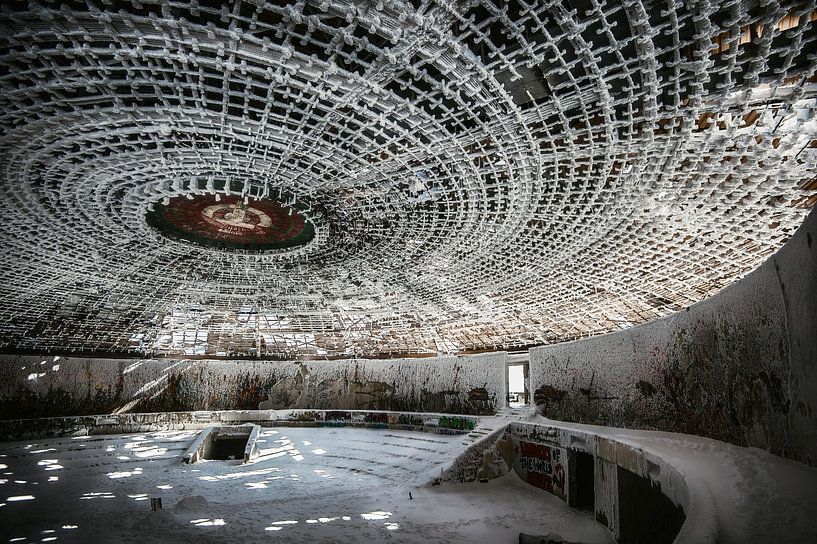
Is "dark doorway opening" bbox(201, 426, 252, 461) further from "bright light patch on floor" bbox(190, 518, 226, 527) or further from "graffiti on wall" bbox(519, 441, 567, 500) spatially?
"graffiti on wall" bbox(519, 441, 567, 500)

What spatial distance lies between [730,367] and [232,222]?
9562 mm

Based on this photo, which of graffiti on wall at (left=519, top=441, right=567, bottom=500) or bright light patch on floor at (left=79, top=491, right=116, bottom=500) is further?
graffiti on wall at (left=519, top=441, right=567, bottom=500)

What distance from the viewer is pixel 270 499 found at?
31.9 feet

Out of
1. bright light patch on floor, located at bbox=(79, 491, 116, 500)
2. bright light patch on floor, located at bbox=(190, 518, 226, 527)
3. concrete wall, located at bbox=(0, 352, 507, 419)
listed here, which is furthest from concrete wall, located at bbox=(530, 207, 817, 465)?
bright light patch on floor, located at bbox=(79, 491, 116, 500)

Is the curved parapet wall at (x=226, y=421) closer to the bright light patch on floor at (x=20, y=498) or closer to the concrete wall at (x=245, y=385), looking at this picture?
the concrete wall at (x=245, y=385)

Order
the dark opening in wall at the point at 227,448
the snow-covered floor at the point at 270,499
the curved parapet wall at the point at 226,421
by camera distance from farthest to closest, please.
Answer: the dark opening in wall at the point at 227,448
the curved parapet wall at the point at 226,421
the snow-covered floor at the point at 270,499

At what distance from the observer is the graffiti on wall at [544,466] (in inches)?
425

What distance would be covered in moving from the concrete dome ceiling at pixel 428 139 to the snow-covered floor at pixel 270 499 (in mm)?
5077

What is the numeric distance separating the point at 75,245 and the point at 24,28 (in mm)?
7618

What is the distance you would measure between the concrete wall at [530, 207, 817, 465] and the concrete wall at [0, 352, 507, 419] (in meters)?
6.43

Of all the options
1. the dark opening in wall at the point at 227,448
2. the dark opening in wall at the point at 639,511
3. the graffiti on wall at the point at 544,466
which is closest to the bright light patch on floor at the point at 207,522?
the dark opening in wall at the point at 639,511

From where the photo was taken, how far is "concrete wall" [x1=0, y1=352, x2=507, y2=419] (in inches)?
717

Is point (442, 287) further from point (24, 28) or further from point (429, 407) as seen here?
point (24, 28)

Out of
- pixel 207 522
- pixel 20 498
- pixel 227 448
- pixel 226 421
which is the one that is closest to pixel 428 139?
pixel 207 522
